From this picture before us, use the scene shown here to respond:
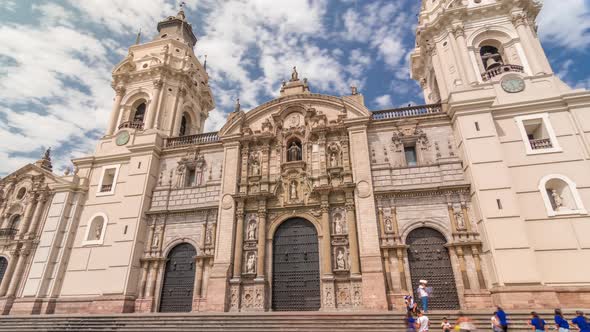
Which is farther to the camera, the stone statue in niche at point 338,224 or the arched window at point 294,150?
the arched window at point 294,150

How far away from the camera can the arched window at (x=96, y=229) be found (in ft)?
64.6

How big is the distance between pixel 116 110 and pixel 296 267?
1876 cm

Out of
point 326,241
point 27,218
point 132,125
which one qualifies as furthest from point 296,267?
point 27,218

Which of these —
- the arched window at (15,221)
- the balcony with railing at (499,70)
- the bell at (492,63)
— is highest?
the bell at (492,63)

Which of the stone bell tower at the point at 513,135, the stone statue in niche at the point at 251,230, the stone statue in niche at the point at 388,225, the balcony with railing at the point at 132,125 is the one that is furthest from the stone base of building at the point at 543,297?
the balcony with railing at the point at 132,125

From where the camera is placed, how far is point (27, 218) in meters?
21.8

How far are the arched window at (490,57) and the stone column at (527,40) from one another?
135cm

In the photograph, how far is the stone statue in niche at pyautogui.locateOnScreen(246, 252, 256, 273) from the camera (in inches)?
667

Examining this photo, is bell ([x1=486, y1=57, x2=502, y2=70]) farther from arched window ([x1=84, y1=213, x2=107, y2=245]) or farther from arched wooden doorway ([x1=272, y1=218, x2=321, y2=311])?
arched window ([x1=84, y1=213, x2=107, y2=245])

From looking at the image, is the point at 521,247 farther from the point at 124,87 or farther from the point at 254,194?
the point at 124,87

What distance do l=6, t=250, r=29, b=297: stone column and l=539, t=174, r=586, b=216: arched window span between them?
96.3 ft

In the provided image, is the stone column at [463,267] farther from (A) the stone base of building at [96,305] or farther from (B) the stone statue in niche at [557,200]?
(A) the stone base of building at [96,305]

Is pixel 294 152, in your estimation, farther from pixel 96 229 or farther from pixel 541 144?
pixel 96 229

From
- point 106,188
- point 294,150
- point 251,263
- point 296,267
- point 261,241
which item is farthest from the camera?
point 106,188
